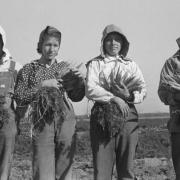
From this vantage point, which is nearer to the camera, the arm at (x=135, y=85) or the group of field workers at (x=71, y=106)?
the group of field workers at (x=71, y=106)

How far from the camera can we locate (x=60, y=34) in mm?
5062

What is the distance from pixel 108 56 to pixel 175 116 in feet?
3.29

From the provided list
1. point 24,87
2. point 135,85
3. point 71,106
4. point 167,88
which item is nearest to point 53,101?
point 71,106

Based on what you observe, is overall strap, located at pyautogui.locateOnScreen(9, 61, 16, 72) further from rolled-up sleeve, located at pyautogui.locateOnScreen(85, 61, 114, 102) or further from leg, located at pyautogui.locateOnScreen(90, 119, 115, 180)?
leg, located at pyautogui.locateOnScreen(90, 119, 115, 180)

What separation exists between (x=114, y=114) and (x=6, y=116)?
3.94ft

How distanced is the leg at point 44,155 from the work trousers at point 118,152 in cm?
47

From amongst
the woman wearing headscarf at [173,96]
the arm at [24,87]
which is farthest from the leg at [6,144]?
the woman wearing headscarf at [173,96]

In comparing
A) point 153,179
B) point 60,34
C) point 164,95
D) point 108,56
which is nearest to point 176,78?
point 164,95

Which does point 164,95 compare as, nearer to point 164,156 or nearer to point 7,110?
point 7,110

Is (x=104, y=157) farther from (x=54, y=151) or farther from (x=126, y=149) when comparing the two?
(x=54, y=151)

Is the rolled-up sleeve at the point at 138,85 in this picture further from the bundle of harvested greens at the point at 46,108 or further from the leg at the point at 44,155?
the leg at the point at 44,155

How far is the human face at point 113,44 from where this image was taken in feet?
16.4

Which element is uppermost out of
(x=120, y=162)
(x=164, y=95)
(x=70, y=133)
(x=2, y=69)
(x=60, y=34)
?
(x=60, y=34)

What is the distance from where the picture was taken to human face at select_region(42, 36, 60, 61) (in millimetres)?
4969
